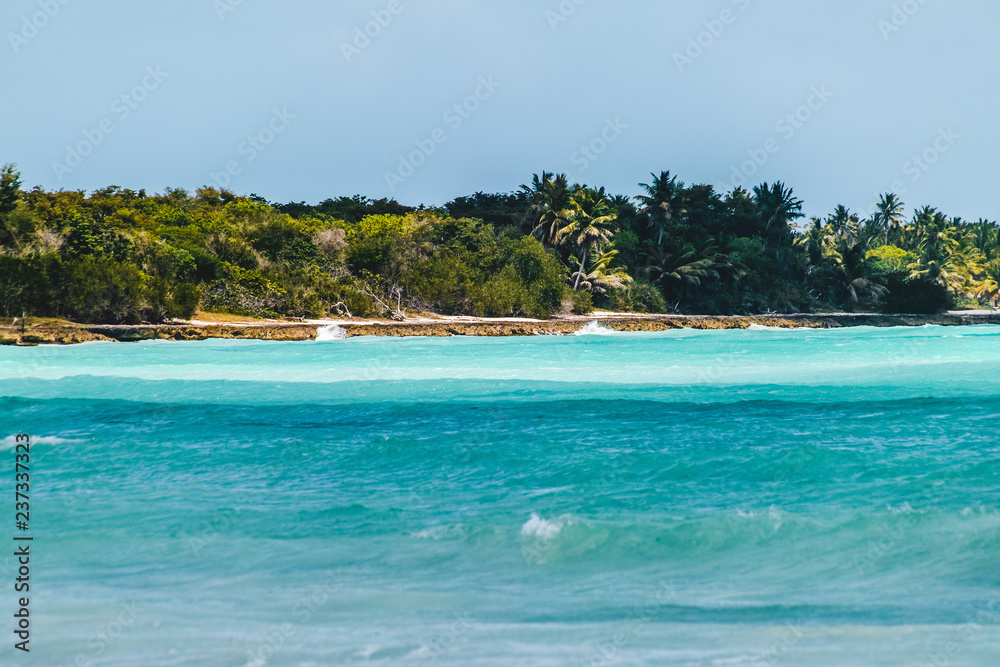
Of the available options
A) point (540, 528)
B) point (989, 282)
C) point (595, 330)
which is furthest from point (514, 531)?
point (989, 282)

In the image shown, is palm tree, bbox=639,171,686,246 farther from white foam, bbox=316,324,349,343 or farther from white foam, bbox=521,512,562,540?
white foam, bbox=521,512,562,540

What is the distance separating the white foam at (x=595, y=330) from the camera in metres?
38.3

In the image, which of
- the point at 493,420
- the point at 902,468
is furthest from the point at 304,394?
the point at 902,468

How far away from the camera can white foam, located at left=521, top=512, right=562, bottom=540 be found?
540 cm

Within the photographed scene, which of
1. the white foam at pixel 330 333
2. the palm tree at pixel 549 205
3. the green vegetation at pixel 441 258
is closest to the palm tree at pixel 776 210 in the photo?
the green vegetation at pixel 441 258

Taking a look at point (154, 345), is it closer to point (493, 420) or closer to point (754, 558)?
point (493, 420)

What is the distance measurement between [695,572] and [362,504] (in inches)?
104

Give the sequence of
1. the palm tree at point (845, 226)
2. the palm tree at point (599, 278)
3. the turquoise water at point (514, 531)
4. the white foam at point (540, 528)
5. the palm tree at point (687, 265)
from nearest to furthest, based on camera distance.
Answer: the turquoise water at point (514, 531) < the white foam at point (540, 528) < the palm tree at point (599, 278) < the palm tree at point (687, 265) < the palm tree at point (845, 226)

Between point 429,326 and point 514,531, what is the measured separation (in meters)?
27.8

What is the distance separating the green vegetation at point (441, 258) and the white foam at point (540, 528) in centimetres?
2587

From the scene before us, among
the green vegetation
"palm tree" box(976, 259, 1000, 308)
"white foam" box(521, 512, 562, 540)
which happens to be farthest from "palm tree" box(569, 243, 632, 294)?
"palm tree" box(976, 259, 1000, 308)

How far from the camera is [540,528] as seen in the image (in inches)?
217

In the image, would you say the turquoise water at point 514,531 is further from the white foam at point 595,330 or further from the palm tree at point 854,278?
the palm tree at point 854,278

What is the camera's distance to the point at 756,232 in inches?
2463
